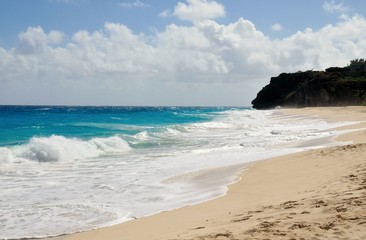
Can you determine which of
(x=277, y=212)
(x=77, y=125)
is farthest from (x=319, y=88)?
(x=277, y=212)

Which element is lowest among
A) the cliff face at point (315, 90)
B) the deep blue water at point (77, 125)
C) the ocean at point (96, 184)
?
the ocean at point (96, 184)

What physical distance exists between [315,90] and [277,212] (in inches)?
3439

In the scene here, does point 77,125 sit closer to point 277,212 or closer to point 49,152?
point 49,152

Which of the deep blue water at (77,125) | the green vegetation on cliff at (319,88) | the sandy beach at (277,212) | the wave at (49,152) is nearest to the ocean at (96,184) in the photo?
the wave at (49,152)

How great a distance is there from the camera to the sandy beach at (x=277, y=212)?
5227 millimetres

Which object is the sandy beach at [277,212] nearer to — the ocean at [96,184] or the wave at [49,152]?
the ocean at [96,184]

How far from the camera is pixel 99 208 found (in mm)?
8422

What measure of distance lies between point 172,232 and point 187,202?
268cm

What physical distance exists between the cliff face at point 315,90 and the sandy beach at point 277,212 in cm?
7038

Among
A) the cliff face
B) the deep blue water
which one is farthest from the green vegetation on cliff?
the deep blue water

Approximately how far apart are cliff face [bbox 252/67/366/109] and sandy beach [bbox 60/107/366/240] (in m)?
70.4

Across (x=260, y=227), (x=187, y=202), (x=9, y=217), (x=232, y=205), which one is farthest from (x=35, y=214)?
(x=260, y=227)

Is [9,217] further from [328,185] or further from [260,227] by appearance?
[328,185]

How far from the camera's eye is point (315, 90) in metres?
88.6
